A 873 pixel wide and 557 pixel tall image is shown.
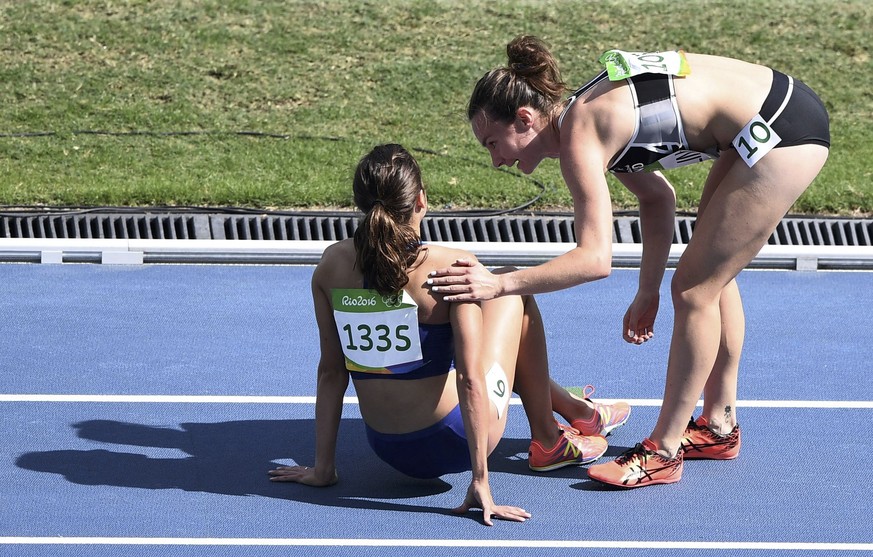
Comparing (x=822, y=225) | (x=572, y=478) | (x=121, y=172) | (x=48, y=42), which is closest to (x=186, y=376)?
(x=572, y=478)

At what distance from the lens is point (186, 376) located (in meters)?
5.78

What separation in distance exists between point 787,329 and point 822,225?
194cm

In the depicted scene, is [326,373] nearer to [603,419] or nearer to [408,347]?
[408,347]

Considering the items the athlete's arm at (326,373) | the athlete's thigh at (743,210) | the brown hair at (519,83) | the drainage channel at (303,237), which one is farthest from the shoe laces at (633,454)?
the drainage channel at (303,237)

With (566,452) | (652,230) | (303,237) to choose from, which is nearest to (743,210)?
(652,230)

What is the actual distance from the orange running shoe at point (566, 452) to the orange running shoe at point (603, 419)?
3.2 inches

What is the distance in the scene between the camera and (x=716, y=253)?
4.39 metres

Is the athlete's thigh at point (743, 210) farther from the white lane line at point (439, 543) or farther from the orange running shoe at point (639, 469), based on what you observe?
the white lane line at point (439, 543)

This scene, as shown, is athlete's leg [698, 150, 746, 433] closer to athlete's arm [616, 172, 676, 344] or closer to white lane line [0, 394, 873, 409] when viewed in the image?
athlete's arm [616, 172, 676, 344]

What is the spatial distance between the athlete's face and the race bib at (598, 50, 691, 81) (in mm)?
322

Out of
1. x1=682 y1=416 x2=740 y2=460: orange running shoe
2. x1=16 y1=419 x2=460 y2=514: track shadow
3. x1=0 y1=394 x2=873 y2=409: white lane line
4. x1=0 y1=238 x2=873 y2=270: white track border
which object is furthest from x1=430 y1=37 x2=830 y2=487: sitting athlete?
x1=0 y1=238 x2=873 y2=270: white track border

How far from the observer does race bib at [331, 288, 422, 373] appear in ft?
13.9

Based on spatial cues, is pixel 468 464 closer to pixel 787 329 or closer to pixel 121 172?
pixel 787 329

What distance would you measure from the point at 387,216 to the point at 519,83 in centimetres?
66
